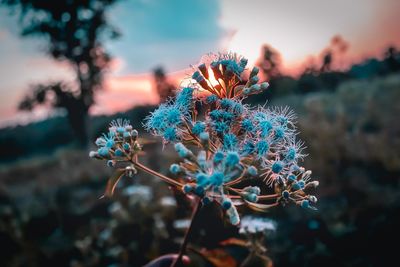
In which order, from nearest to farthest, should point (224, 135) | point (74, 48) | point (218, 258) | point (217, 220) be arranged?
point (224, 135) → point (218, 258) → point (217, 220) → point (74, 48)

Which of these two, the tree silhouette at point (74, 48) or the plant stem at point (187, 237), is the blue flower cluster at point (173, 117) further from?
the tree silhouette at point (74, 48)

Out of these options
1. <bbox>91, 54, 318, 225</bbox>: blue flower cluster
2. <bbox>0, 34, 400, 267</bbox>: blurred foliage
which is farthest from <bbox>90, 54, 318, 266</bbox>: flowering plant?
<bbox>0, 34, 400, 267</bbox>: blurred foliage

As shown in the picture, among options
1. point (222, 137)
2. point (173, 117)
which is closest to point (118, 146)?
point (173, 117)

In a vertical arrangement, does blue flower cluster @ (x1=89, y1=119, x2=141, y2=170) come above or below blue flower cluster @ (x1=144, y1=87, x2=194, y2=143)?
below

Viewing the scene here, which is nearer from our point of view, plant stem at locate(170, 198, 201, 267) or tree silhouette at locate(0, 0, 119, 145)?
plant stem at locate(170, 198, 201, 267)

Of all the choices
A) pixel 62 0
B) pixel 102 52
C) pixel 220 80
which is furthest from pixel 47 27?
pixel 220 80

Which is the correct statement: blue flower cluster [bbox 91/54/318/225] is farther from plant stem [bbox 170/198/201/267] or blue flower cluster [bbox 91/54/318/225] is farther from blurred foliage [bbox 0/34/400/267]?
blurred foliage [bbox 0/34/400/267]

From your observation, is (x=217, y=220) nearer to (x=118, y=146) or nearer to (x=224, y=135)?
(x=118, y=146)

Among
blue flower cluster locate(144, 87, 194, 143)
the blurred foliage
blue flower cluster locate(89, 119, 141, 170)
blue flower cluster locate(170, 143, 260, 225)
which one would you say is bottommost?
the blurred foliage
